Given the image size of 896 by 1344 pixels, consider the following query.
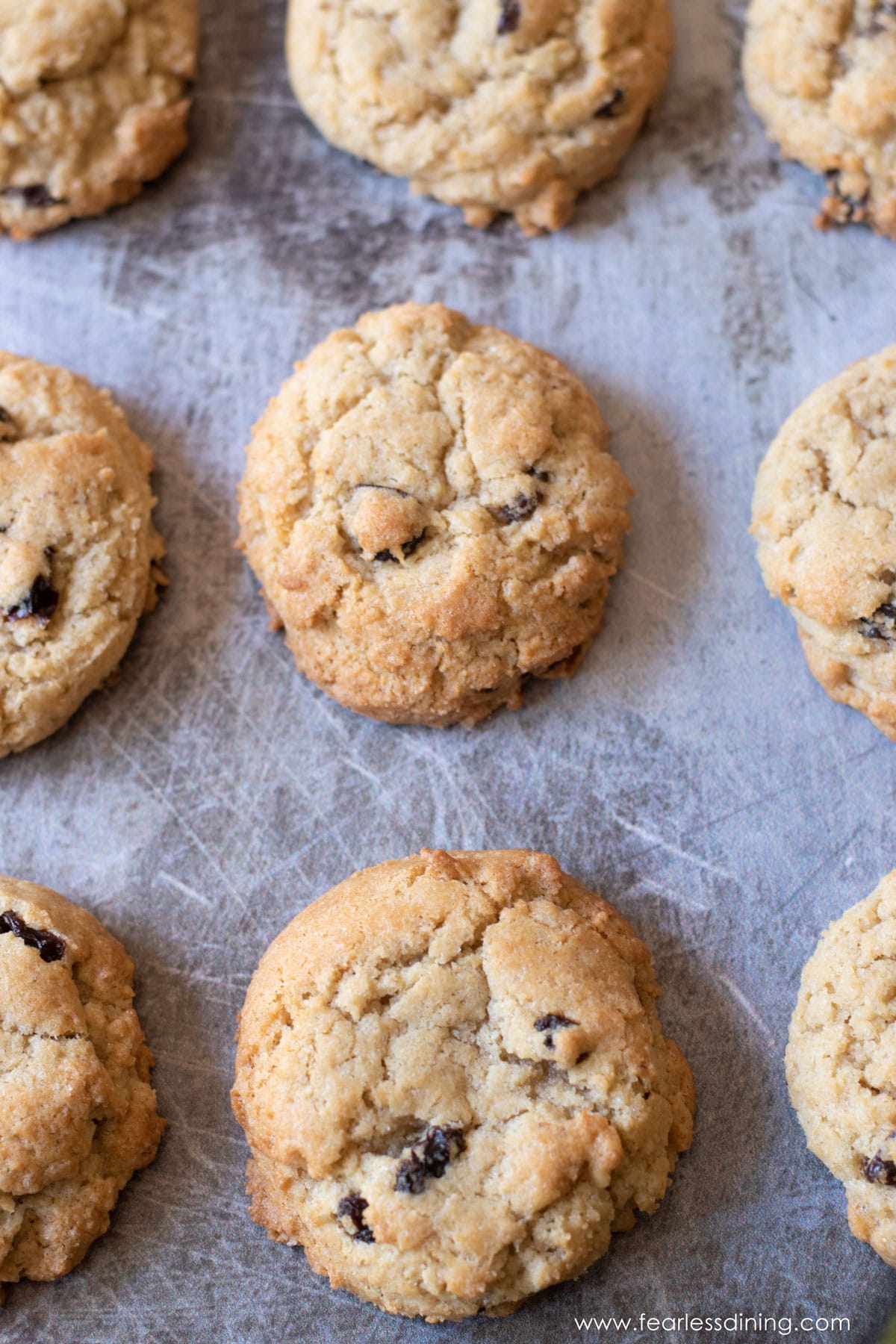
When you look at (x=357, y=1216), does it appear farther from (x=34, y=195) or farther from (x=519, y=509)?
(x=34, y=195)

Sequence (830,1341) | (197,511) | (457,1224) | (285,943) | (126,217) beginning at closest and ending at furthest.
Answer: (457,1224), (830,1341), (285,943), (197,511), (126,217)

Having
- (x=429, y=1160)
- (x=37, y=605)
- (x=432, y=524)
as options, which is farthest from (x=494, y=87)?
(x=429, y=1160)

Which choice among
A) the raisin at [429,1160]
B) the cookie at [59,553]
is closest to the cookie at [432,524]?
the cookie at [59,553]

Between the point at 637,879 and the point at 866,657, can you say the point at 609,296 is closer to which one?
the point at 866,657

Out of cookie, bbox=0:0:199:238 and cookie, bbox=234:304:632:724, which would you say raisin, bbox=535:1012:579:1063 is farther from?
cookie, bbox=0:0:199:238

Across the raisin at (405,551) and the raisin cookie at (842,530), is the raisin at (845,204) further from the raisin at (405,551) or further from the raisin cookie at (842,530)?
the raisin at (405,551)

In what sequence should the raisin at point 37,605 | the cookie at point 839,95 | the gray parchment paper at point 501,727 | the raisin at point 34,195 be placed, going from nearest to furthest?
the gray parchment paper at point 501,727 < the raisin at point 37,605 < the cookie at point 839,95 < the raisin at point 34,195

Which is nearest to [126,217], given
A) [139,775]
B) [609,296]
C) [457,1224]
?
[609,296]
